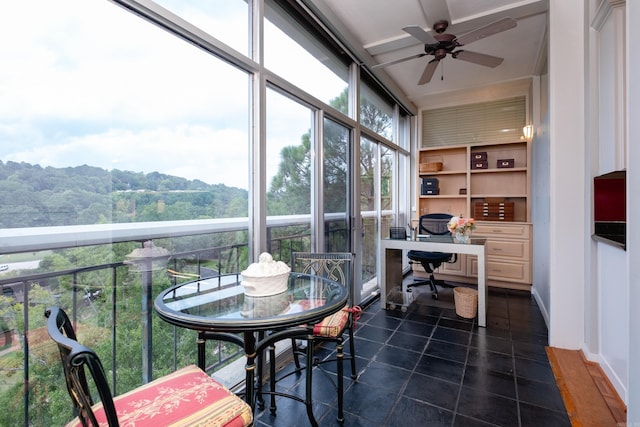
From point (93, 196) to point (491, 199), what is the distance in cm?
515

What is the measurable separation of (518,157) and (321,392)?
4498 mm

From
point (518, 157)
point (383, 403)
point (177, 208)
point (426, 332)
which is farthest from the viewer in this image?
point (518, 157)

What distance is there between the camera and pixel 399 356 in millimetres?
2355

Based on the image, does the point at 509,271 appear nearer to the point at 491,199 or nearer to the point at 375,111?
the point at 491,199

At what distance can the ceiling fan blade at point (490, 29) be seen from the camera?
2188 millimetres

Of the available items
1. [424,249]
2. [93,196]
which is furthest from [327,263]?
[93,196]

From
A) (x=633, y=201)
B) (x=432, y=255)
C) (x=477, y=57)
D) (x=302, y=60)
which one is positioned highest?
(x=477, y=57)

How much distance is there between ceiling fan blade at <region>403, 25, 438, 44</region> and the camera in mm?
2252

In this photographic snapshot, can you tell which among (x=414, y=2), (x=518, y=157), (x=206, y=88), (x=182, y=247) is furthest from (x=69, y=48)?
(x=518, y=157)

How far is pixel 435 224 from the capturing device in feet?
14.1

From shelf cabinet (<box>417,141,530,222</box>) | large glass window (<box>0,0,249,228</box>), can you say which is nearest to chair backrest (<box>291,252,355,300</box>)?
large glass window (<box>0,0,249,228</box>)

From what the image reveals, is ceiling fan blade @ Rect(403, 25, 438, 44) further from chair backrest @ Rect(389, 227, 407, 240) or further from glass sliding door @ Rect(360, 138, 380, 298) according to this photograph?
chair backrest @ Rect(389, 227, 407, 240)

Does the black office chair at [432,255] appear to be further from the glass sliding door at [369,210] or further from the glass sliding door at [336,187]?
the glass sliding door at [336,187]

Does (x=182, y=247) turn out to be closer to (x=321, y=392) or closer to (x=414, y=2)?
(x=321, y=392)
